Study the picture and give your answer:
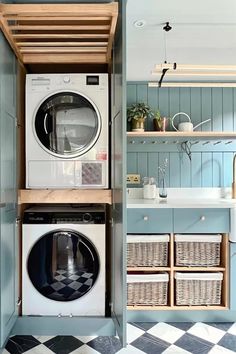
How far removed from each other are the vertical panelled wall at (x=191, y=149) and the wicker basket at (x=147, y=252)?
906 millimetres

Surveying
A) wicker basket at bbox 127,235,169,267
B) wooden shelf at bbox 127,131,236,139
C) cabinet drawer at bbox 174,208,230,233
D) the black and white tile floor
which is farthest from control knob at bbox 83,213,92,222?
wooden shelf at bbox 127,131,236,139

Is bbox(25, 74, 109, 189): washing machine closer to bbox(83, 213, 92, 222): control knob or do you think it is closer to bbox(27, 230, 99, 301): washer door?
bbox(83, 213, 92, 222): control knob

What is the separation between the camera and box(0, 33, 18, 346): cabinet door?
5.70 feet

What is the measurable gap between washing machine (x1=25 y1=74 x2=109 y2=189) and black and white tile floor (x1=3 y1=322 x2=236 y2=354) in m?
1.13

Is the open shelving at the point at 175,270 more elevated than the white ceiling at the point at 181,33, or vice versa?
the white ceiling at the point at 181,33

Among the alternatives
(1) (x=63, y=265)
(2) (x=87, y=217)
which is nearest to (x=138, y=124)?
(2) (x=87, y=217)

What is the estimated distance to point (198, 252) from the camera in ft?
8.25

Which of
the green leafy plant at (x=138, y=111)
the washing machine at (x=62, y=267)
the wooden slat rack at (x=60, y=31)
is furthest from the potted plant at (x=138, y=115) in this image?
the washing machine at (x=62, y=267)

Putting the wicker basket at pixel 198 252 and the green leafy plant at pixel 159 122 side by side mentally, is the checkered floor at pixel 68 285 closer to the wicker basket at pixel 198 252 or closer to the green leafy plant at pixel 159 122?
the wicker basket at pixel 198 252

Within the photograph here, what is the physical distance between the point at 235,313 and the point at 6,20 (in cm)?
273

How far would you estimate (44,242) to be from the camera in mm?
2139

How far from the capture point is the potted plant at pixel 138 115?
3.01 meters

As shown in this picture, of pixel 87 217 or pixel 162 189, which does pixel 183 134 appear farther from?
pixel 87 217

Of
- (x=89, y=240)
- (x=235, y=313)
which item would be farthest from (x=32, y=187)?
(x=235, y=313)
